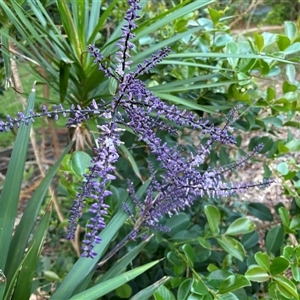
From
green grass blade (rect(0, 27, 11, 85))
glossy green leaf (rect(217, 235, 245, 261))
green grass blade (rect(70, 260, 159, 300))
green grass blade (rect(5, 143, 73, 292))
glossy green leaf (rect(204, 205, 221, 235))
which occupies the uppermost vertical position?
green grass blade (rect(0, 27, 11, 85))

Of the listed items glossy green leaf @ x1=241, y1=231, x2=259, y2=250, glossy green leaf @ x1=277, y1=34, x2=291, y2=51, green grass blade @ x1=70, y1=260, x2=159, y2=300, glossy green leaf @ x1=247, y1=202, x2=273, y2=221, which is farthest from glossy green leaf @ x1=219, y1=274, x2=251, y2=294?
glossy green leaf @ x1=277, y1=34, x2=291, y2=51

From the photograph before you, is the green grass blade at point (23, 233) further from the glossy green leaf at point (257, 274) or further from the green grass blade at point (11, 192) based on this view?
the glossy green leaf at point (257, 274)

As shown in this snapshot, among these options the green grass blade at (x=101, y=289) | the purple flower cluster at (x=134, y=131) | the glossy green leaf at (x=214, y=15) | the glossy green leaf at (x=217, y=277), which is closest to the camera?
the purple flower cluster at (x=134, y=131)

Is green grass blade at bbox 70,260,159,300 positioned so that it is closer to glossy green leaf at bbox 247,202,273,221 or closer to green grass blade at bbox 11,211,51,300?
green grass blade at bbox 11,211,51,300

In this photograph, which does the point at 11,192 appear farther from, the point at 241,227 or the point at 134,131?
the point at 241,227

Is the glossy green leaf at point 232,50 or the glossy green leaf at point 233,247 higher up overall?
the glossy green leaf at point 232,50

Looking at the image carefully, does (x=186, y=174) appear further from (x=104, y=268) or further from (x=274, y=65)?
(x=104, y=268)

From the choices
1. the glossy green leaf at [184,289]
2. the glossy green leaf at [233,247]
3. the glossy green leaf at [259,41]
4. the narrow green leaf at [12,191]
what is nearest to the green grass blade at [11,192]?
the narrow green leaf at [12,191]
